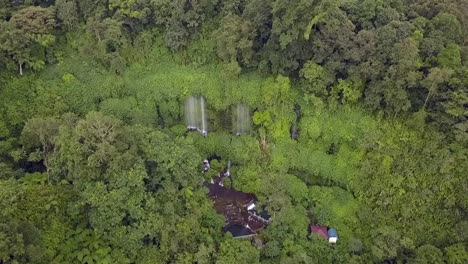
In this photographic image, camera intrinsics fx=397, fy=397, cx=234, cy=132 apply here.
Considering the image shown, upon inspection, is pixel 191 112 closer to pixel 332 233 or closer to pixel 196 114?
pixel 196 114

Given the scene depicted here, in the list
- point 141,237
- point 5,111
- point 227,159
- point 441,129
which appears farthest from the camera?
point 227,159

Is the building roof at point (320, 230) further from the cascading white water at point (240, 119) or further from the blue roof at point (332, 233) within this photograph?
the cascading white water at point (240, 119)

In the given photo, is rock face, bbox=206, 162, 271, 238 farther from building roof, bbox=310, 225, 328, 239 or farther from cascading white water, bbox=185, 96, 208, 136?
cascading white water, bbox=185, 96, 208, 136

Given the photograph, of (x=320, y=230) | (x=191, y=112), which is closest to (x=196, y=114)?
(x=191, y=112)

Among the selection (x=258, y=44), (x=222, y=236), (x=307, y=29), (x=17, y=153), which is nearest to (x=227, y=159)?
(x=222, y=236)

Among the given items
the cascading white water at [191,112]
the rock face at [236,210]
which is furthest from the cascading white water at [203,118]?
the rock face at [236,210]

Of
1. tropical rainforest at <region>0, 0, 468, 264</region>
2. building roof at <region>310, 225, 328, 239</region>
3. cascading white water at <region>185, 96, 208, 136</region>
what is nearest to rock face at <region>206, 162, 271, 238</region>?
tropical rainforest at <region>0, 0, 468, 264</region>

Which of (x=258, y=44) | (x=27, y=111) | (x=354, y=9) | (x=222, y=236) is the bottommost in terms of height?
(x=222, y=236)

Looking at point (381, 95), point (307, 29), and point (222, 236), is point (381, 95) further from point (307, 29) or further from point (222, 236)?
point (222, 236)
